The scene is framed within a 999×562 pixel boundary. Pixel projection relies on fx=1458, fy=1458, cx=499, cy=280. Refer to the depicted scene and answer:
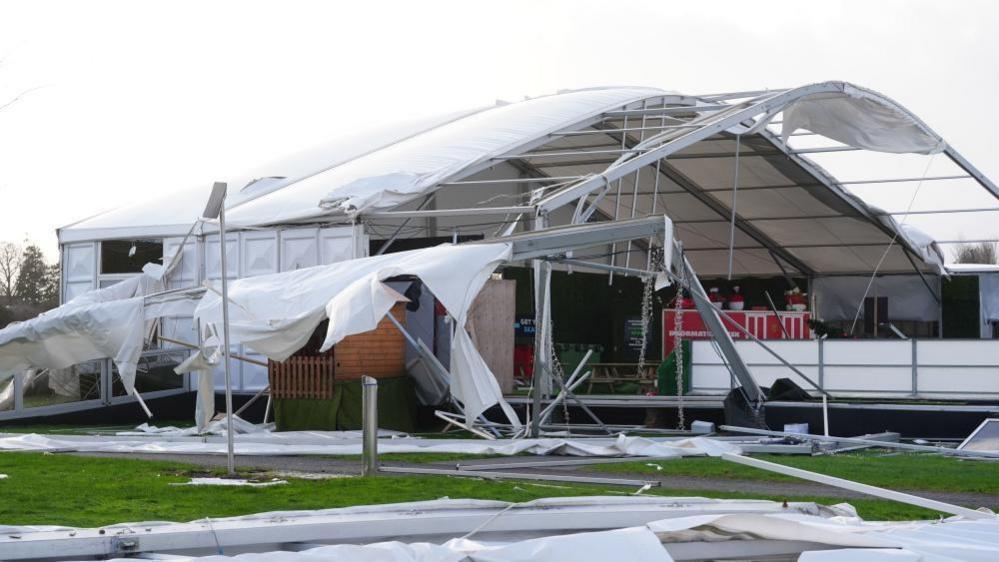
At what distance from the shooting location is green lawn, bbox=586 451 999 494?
1306 centimetres

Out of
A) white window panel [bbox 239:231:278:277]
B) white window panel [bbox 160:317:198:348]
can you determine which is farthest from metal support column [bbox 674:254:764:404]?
white window panel [bbox 160:317:198:348]

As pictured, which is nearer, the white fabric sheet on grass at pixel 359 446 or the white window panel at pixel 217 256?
the white fabric sheet on grass at pixel 359 446

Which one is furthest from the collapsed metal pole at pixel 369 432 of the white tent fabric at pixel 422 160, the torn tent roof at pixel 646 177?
the white tent fabric at pixel 422 160

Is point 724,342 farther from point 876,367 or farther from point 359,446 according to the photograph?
point 359,446

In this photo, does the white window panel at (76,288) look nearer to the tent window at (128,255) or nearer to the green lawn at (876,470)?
the tent window at (128,255)

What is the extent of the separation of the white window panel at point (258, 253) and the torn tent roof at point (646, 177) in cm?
32

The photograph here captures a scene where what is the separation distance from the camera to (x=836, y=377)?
22406 millimetres

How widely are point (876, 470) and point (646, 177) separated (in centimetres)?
2002

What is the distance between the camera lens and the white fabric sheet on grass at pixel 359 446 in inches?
642

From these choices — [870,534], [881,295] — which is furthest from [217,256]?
[870,534]

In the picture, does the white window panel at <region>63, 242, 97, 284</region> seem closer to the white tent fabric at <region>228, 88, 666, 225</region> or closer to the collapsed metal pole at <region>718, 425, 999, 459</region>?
the white tent fabric at <region>228, 88, 666, 225</region>

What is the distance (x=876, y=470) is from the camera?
14352mm

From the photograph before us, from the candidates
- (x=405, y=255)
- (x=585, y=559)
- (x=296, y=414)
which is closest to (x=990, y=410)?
(x=405, y=255)

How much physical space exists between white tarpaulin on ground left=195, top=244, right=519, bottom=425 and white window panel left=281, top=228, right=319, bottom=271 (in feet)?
11.0
